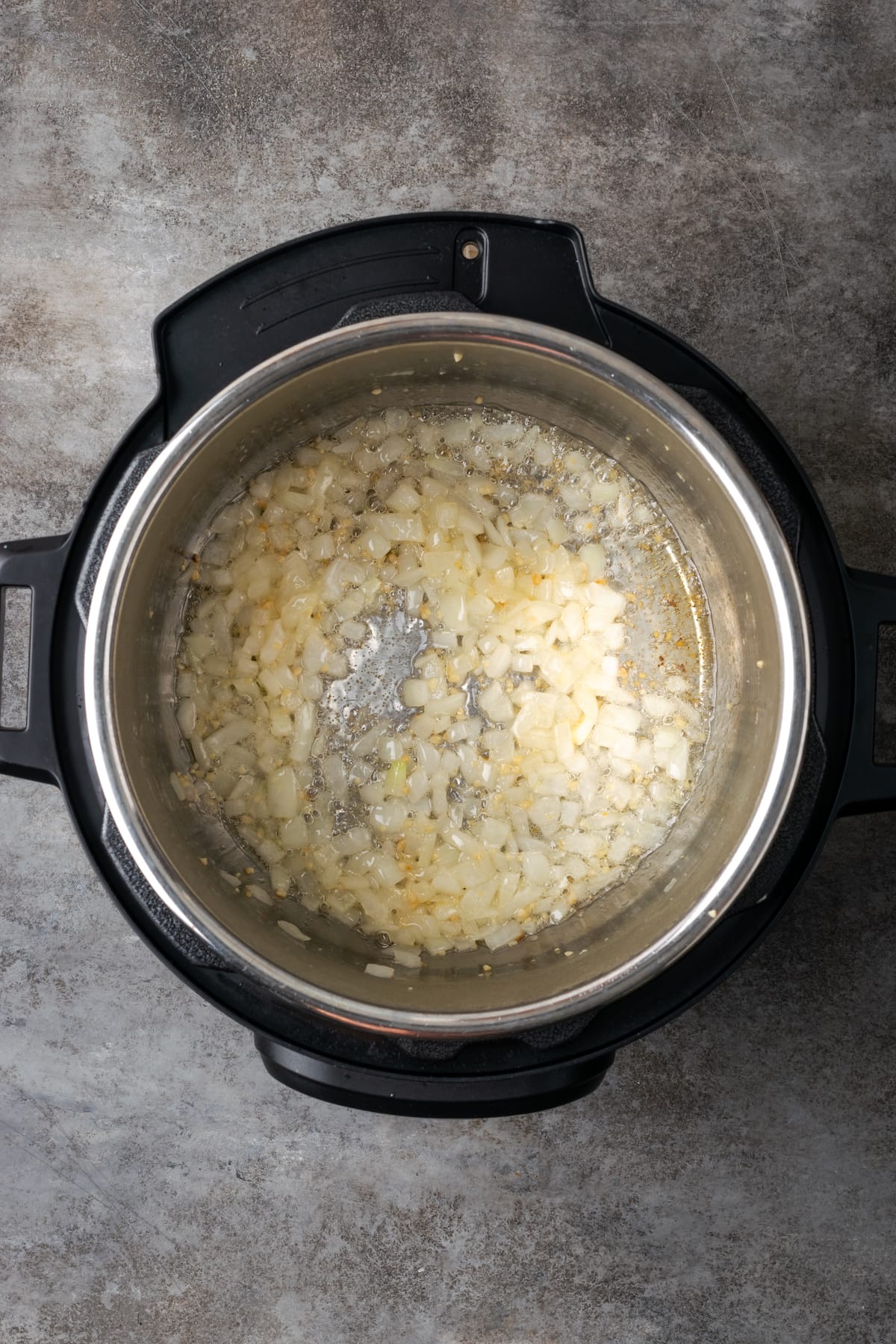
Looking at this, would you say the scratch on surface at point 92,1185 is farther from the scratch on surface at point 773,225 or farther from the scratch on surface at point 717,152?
the scratch on surface at point 717,152

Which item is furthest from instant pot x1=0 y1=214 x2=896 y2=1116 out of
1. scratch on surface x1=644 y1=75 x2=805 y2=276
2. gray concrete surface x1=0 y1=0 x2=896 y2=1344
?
scratch on surface x1=644 y1=75 x2=805 y2=276

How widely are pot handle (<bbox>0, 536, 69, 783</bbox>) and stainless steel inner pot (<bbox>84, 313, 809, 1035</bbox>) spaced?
0.08m

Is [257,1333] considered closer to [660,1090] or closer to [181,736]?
[660,1090]

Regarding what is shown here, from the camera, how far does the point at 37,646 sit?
94 centimetres

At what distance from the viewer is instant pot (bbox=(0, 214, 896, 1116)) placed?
0.86 m

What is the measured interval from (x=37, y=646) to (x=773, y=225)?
1.04m

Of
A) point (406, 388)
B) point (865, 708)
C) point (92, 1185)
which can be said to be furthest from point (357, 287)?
point (92, 1185)

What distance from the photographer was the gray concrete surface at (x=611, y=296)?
4.01ft

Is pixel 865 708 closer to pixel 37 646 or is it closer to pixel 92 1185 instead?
pixel 37 646

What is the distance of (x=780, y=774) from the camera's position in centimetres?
87

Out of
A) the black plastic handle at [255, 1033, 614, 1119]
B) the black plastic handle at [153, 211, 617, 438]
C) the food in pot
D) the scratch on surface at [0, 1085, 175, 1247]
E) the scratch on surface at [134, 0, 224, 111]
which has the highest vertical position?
the scratch on surface at [134, 0, 224, 111]

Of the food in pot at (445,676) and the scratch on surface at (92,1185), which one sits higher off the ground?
the food in pot at (445,676)

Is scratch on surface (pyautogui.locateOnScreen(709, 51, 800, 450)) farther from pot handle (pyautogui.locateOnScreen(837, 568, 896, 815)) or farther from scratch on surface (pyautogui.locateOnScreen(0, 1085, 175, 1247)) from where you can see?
scratch on surface (pyautogui.locateOnScreen(0, 1085, 175, 1247))

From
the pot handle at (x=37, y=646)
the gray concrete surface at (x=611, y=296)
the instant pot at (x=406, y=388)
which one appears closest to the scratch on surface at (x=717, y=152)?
the gray concrete surface at (x=611, y=296)
